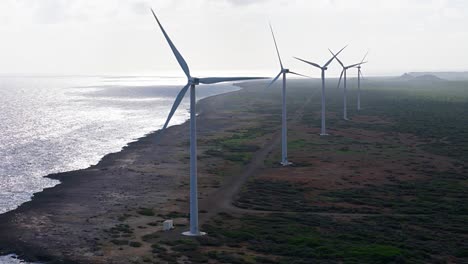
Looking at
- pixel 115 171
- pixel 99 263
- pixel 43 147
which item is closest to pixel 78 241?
pixel 99 263

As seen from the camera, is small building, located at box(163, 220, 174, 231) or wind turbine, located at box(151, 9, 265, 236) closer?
wind turbine, located at box(151, 9, 265, 236)

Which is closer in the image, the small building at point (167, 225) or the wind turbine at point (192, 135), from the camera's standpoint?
the wind turbine at point (192, 135)

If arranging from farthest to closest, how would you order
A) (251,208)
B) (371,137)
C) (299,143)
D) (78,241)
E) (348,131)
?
(348,131) → (371,137) → (299,143) → (251,208) → (78,241)

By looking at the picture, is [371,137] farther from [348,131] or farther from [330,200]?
[330,200]

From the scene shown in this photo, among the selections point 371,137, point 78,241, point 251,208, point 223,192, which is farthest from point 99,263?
point 371,137

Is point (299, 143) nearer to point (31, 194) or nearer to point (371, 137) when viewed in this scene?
point (371, 137)

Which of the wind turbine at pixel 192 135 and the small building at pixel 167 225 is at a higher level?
the wind turbine at pixel 192 135

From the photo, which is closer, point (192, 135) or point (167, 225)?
point (192, 135)

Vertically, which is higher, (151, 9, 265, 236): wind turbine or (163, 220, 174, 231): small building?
(151, 9, 265, 236): wind turbine

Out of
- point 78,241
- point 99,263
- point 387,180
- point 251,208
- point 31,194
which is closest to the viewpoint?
point 99,263

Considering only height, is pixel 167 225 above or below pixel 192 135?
below

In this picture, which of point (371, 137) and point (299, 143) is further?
point (371, 137)
